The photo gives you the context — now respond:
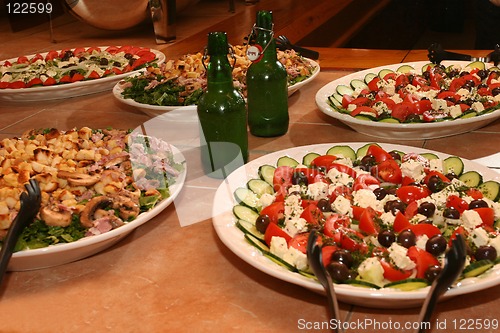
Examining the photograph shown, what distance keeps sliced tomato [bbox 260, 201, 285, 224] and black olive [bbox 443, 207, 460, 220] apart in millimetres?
244

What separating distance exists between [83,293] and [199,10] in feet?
11.3

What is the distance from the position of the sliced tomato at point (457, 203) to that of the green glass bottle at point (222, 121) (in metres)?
0.47

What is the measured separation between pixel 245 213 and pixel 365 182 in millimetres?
218

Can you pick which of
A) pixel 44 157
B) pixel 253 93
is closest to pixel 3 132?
pixel 44 157

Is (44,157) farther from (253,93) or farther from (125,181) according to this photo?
(253,93)

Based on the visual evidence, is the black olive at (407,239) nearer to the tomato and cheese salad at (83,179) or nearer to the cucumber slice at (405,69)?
the tomato and cheese salad at (83,179)

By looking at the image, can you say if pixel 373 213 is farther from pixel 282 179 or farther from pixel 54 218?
pixel 54 218

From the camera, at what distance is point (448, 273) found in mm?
701

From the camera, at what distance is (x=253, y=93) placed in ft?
4.91

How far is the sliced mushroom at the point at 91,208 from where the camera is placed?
1.02 meters

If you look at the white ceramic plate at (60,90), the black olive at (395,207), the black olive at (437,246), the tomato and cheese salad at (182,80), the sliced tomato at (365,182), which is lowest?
the white ceramic plate at (60,90)

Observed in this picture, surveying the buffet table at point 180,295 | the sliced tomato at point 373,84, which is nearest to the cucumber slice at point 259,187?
the buffet table at point 180,295

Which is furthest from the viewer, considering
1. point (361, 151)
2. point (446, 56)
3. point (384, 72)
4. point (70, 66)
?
point (70, 66)

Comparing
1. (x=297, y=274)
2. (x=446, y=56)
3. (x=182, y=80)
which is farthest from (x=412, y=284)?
(x=446, y=56)
